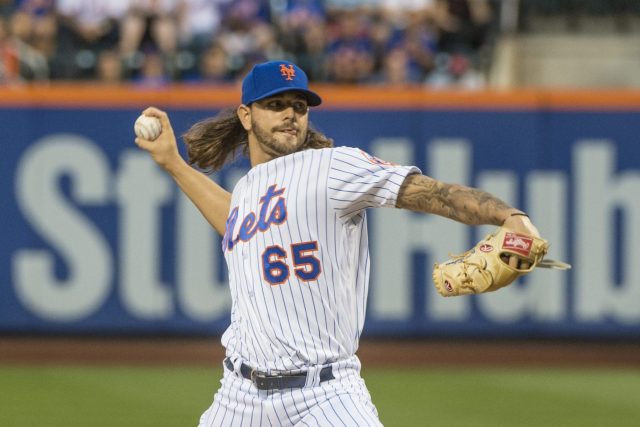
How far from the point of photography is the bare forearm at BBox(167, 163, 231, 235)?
4.70 meters

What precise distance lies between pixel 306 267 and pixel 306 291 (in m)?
0.08

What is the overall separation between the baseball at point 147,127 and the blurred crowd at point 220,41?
24.9ft

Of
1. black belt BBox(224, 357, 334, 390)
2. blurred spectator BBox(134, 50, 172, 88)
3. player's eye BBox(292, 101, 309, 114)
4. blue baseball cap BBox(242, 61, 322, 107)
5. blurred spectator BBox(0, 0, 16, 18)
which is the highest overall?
blurred spectator BBox(0, 0, 16, 18)

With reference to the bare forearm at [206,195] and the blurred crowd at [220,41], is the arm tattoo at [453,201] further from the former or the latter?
the blurred crowd at [220,41]

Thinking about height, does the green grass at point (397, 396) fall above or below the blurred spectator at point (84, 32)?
below

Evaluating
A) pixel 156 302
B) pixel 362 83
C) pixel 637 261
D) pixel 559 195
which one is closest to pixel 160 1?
pixel 362 83

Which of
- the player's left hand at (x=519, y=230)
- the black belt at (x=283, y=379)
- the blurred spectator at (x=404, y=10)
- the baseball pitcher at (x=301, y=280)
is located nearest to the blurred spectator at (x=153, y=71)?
the blurred spectator at (x=404, y=10)

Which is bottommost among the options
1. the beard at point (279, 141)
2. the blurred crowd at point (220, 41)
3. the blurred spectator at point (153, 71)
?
the beard at point (279, 141)

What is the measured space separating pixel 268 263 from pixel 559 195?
23.2ft

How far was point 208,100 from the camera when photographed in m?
10.8

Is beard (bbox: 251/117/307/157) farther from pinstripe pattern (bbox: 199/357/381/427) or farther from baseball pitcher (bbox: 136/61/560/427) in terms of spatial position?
pinstripe pattern (bbox: 199/357/381/427)

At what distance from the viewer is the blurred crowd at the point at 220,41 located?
40.9 ft

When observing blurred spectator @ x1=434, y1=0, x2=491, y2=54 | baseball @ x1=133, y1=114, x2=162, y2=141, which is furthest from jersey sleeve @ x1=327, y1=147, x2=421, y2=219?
blurred spectator @ x1=434, y1=0, x2=491, y2=54

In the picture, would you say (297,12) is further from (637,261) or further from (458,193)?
(458,193)
